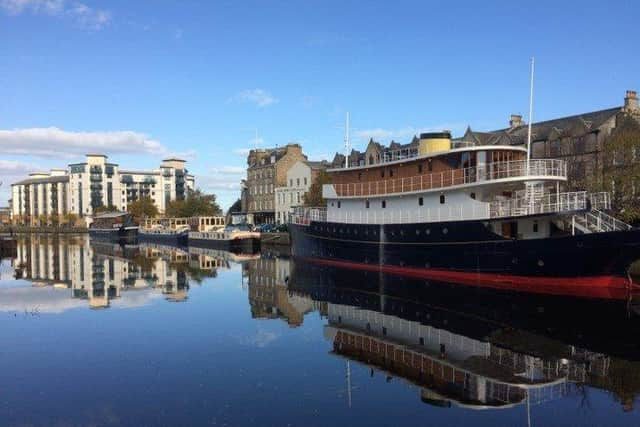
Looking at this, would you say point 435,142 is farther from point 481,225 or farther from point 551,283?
point 551,283

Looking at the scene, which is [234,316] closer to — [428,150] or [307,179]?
[428,150]

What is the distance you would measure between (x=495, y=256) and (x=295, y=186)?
182 feet

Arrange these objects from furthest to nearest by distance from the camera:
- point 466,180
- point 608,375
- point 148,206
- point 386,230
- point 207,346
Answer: point 148,206
point 386,230
point 466,180
point 207,346
point 608,375

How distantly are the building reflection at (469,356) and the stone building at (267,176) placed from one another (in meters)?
62.3

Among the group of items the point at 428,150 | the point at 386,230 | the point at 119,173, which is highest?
the point at 119,173

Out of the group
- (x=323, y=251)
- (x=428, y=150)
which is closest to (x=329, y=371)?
(x=428, y=150)

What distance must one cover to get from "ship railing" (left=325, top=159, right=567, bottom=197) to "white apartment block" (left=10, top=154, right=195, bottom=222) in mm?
134792

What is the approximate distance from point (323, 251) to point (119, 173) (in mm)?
147727

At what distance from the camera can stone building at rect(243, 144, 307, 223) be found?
85500mm

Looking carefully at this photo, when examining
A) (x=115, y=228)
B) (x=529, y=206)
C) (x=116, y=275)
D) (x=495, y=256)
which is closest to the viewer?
(x=529, y=206)

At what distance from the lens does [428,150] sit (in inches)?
1321

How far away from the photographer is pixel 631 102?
4809cm

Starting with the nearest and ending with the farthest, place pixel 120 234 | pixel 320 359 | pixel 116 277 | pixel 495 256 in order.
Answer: pixel 320 359 < pixel 495 256 < pixel 116 277 < pixel 120 234

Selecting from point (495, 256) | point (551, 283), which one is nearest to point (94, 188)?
point (495, 256)
